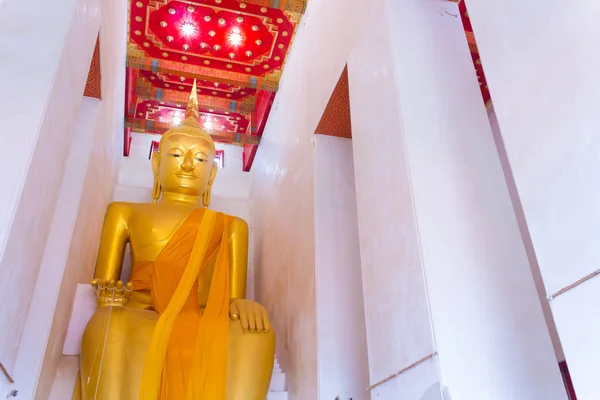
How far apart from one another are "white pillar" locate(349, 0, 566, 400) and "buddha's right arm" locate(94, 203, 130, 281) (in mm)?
1997

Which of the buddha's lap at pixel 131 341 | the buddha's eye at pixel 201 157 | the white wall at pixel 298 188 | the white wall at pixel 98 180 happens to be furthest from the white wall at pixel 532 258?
the white wall at pixel 98 180

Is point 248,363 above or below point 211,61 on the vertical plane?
below

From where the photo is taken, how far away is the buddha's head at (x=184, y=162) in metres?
4.43

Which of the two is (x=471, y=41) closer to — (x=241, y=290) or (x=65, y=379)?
(x=241, y=290)

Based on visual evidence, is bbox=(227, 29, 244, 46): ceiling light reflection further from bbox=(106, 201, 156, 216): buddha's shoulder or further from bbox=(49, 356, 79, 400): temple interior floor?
bbox=(49, 356, 79, 400): temple interior floor

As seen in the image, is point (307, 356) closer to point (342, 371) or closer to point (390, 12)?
point (342, 371)

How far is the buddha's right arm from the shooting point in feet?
12.1

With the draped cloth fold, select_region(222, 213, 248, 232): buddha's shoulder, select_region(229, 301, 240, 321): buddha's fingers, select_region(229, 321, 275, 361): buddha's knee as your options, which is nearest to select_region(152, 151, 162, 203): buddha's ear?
the draped cloth fold

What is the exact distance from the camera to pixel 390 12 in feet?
8.17

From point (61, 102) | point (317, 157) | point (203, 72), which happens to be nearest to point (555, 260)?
point (61, 102)

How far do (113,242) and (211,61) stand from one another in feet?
6.27

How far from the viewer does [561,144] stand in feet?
4.68

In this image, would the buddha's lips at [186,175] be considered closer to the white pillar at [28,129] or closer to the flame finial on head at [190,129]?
the flame finial on head at [190,129]

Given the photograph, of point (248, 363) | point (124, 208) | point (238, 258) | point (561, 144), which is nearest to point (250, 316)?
point (248, 363)
